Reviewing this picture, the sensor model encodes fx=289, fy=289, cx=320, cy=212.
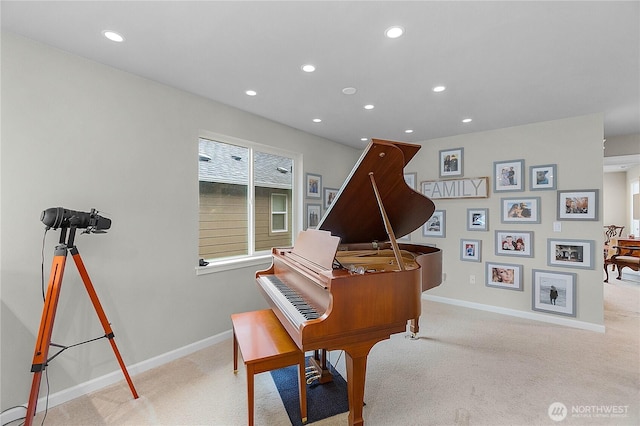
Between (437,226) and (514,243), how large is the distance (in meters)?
1.03

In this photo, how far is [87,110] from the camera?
2.20 metres

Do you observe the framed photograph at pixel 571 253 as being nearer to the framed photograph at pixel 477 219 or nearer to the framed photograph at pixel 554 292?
the framed photograph at pixel 554 292

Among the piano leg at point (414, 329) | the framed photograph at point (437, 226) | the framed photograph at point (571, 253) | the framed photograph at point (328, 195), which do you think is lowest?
the piano leg at point (414, 329)

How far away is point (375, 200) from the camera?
2324 mm

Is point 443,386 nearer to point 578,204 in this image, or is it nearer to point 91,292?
point 91,292

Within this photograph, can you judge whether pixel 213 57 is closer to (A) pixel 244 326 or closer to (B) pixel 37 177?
(B) pixel 37 177

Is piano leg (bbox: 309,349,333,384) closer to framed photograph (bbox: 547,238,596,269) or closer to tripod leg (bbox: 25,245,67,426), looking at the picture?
tripod leg (bbox: 25,245,67,426)

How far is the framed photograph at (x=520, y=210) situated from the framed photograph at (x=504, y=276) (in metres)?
0.63

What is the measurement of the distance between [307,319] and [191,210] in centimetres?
181

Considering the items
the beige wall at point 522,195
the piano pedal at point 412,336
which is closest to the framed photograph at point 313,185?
the beige wall at point 522,195

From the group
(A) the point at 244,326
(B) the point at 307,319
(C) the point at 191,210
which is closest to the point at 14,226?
(C) the point at 191,210

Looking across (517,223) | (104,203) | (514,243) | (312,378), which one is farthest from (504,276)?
(104,203)

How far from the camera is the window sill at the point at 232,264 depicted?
116 inches

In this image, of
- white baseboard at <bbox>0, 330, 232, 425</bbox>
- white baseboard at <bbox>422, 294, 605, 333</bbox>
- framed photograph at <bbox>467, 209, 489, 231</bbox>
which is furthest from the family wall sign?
white baseboard at <bbox>0, 330, 232, 425</bbox>
